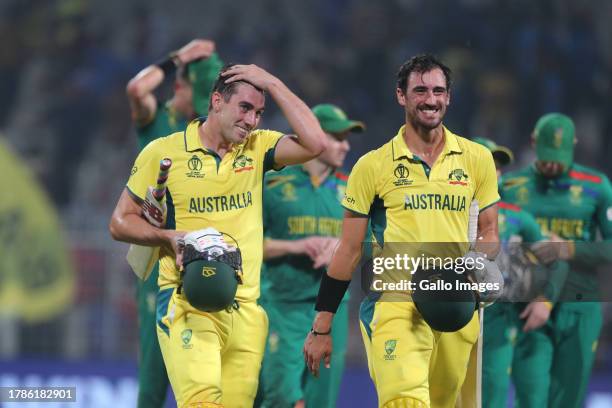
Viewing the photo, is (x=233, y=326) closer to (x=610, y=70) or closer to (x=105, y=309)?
(x=105, y=309)

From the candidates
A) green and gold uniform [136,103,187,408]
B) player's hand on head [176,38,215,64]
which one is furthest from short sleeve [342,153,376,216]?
player's hand on head [176,38,215,64]

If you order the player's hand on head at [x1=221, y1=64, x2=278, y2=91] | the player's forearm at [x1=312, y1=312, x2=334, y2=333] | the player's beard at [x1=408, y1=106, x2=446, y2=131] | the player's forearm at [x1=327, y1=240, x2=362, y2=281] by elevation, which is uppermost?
the player's hand on head at [x1=221, y1=64, x2=278, y2=91]

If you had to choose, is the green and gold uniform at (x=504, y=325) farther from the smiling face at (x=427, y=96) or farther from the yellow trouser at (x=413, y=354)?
the smiling face at (x=427, y=96)

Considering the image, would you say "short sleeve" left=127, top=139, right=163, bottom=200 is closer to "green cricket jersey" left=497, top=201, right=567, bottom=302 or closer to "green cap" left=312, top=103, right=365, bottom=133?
"green cap" left=312, top=103, right=365, bottom=133

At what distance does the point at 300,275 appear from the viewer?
7715 millimetres

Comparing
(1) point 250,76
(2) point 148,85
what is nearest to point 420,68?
(1) point 250,76

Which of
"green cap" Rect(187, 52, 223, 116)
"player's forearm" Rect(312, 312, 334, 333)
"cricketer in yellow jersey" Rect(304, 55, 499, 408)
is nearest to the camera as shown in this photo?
"cricketer in yellow jersey" Rect(304, 55, 499, 408)

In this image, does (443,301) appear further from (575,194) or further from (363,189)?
(575,194)

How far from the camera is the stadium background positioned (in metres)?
12.5

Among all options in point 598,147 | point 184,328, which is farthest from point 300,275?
point 598,147

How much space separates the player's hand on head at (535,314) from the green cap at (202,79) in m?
2.49

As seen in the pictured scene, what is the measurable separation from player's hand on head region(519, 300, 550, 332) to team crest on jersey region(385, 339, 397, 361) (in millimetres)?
2710

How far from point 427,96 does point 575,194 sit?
Result: 301 centimetres

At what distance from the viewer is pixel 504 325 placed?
7.62 metres
